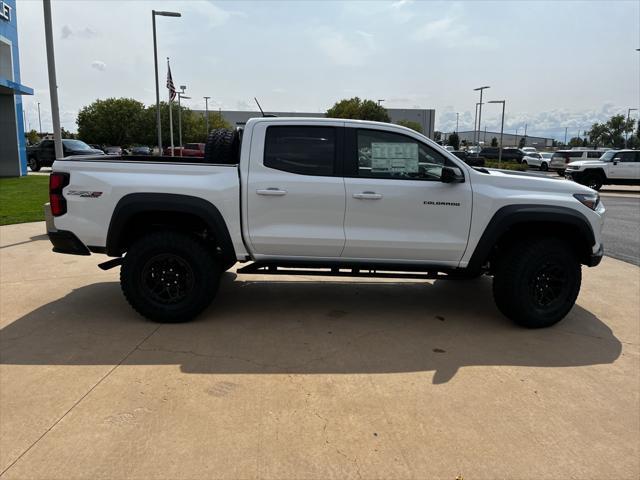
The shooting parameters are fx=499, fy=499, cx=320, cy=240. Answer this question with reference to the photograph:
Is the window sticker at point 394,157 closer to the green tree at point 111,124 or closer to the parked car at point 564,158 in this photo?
the parked car at point 564,158

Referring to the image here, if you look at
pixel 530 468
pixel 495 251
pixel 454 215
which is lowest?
pixel 530 468

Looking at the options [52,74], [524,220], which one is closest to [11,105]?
[52,74]

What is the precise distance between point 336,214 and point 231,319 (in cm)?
146

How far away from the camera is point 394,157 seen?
4711 millimetres

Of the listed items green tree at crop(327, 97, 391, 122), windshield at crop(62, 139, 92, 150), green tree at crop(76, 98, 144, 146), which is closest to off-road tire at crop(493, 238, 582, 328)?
windshield at crop(62, 139, 92, 150)

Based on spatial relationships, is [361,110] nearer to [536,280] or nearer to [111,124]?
[111,124]

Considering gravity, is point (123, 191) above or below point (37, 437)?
above

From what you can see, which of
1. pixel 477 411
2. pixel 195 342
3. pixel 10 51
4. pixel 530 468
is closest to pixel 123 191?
pixel 195 342

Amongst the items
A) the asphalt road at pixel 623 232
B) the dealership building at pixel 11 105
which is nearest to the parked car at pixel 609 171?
the asphalt road at pixel 623 232

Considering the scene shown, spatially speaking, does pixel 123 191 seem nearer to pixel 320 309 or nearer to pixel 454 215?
pixel 320 309

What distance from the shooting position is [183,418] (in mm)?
3096

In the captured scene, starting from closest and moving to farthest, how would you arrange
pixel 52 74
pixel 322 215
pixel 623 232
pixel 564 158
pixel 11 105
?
pixel 322 215
pixel 52 74
pixel 623 232
pixel 11 105
pixel 564 158

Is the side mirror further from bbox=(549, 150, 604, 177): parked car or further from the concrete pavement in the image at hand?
bbox=(549, 150, 604, 177): parked car

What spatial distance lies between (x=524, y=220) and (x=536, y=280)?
0.62m
